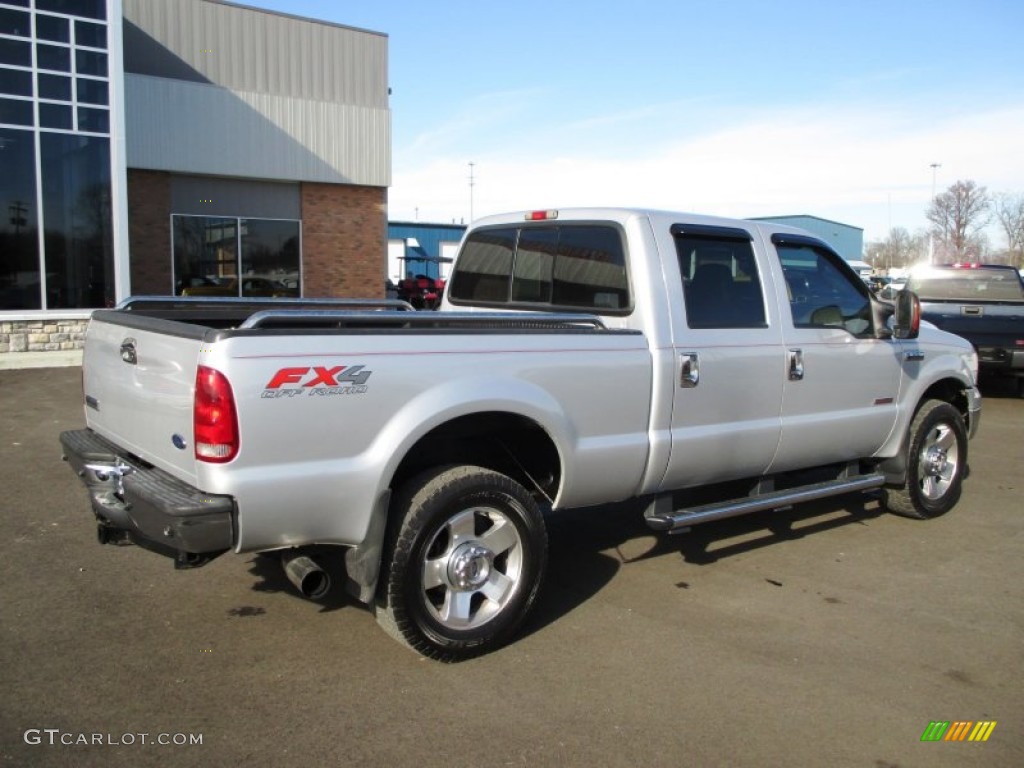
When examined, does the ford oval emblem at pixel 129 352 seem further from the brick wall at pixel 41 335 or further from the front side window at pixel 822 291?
the brick wall at pixel 41 335

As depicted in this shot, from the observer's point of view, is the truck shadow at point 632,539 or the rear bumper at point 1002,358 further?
the rear bumper at point 1002,358

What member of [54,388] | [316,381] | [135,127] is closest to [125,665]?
[316,381]

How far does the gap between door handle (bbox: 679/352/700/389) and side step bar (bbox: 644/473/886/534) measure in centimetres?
66

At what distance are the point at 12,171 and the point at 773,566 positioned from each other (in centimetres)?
1420

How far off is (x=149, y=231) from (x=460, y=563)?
1914 cm

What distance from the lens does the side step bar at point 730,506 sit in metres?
4.68

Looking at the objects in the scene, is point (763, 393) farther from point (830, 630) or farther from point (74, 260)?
point (74, 260)

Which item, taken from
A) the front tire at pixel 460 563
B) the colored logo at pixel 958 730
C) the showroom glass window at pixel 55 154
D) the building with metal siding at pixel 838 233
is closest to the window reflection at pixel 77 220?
the showroom glass window at pixel 55 154

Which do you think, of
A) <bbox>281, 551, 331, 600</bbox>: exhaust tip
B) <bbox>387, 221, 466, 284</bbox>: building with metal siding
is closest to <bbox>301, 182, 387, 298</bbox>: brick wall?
<bbox>281, 551, 331, 600</bbox>: exhaust tip

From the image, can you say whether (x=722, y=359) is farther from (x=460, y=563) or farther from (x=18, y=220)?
(x=18, y=220)

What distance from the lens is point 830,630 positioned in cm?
440

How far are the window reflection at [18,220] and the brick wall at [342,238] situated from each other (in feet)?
28.3

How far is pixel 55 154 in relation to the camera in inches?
585

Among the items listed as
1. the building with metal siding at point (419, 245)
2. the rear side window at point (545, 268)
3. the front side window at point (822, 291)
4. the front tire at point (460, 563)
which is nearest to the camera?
the front tire at point (460, 563)
